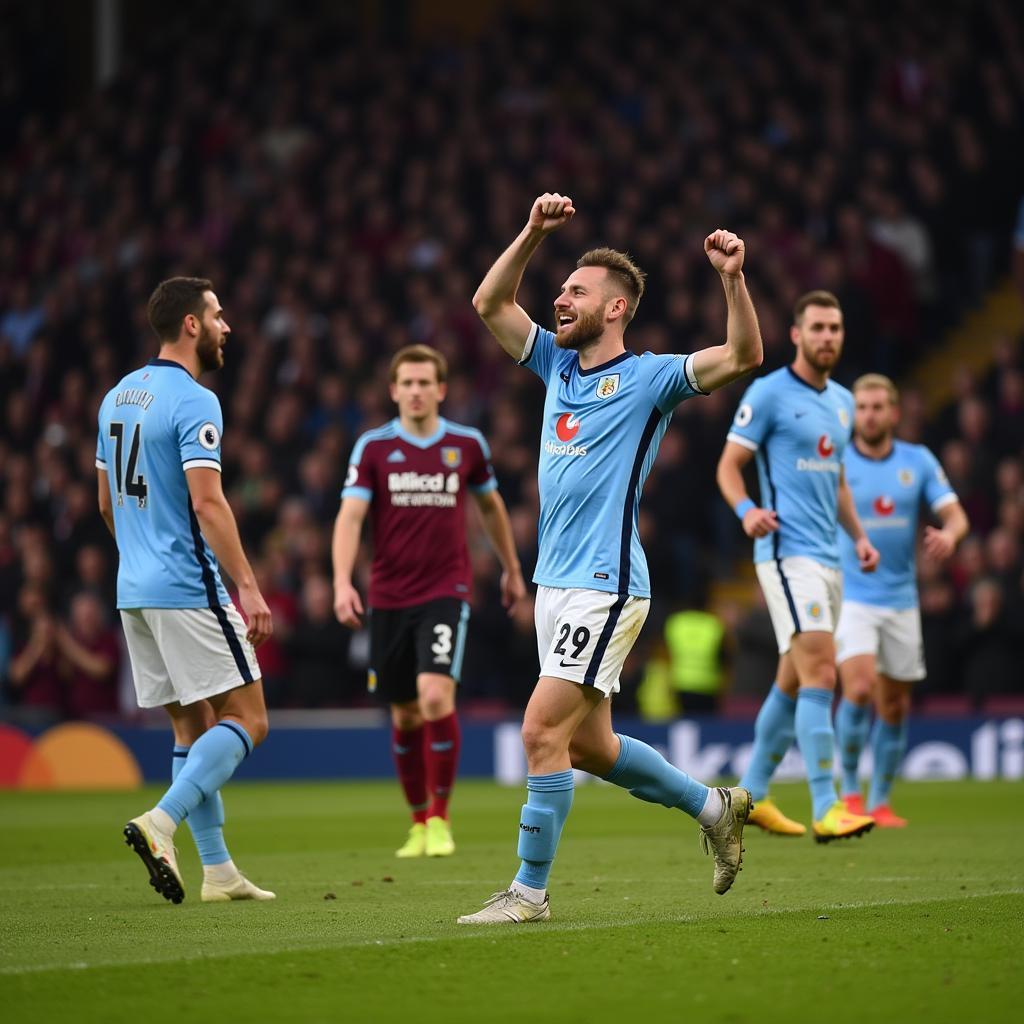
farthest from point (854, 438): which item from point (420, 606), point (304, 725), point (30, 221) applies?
point (30, 221)

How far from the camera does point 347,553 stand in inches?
409

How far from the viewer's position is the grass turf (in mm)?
4961

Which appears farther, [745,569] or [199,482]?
[745,569]

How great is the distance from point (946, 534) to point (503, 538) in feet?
8.41

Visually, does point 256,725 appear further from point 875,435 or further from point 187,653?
point 875,435

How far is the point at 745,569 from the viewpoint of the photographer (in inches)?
811

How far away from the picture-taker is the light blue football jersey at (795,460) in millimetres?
10180

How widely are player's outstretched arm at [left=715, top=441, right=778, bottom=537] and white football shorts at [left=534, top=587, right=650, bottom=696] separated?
2.91m

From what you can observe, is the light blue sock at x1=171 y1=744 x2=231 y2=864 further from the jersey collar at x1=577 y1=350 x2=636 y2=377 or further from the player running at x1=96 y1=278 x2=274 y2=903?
the jersey collar at x1=577 y1=350 x2=636 y2=377

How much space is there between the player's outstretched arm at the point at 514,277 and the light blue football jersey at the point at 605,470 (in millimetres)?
331

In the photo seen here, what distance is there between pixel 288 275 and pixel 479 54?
5153mm

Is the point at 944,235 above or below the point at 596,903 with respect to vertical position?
above

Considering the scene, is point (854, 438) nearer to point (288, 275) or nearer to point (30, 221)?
point (288, 275)

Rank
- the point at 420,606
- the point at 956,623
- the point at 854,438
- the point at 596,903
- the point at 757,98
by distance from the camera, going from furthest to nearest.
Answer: the point at 757,98, the point at 956,623, the point at 854,438, the point at 420,606, the point at 596,903
